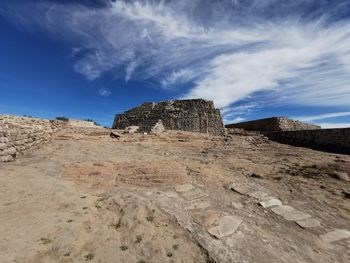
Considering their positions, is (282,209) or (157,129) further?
(157,129)

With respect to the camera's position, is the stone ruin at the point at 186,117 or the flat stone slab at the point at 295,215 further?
the stone ruin at the point at 186,117

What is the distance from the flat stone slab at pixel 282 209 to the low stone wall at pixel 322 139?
967 cm

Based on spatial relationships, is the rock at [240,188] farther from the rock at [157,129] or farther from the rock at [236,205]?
the rock at [157,129]

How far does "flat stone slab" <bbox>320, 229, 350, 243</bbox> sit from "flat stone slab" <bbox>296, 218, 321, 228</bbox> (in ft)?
1.47

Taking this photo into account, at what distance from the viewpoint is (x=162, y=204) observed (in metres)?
8.04

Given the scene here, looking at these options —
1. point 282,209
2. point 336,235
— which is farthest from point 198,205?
point 336,235

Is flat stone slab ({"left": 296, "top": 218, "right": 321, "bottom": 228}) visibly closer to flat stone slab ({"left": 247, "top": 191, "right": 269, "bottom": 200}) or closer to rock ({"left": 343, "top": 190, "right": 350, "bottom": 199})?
flat stone slab ({"left": 247, "top": 191, "right": 269, "bottom": 200})

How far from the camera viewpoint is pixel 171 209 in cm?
780

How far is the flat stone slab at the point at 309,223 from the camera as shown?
7.64 m

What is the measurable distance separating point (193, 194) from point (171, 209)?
144 centimetres

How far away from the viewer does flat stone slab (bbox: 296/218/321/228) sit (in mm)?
7637

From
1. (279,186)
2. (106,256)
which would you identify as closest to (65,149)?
(106,256)

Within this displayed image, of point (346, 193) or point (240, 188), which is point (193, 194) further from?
point (346, 193)

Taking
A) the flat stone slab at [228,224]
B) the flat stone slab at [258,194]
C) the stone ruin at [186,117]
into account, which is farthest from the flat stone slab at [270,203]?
the stone ruin at [186,117]
